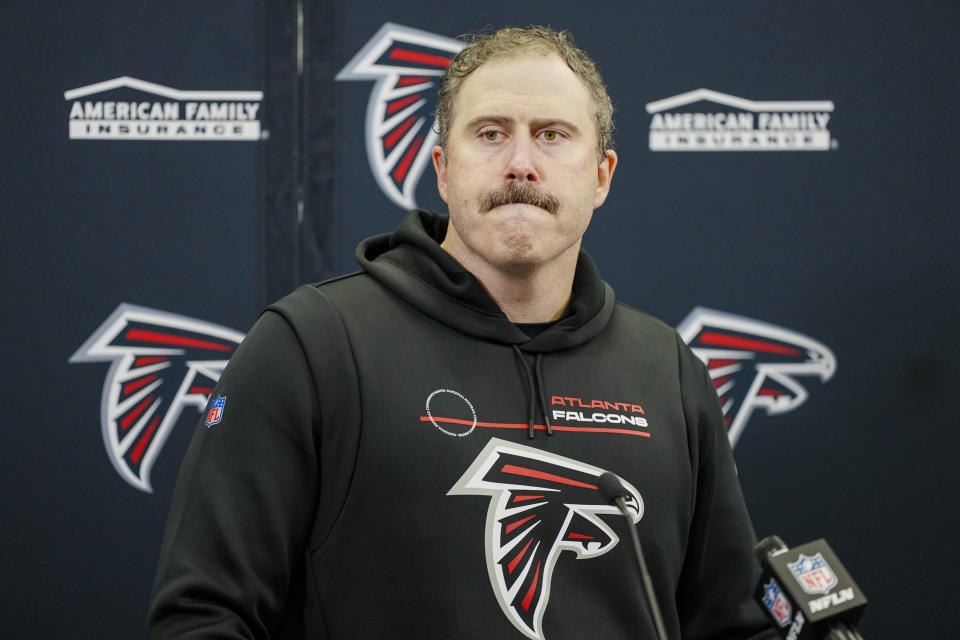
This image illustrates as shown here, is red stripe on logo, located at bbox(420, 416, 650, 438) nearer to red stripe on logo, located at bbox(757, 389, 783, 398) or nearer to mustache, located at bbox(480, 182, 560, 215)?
mustache, located at bbox(480, 182, 560, 215)

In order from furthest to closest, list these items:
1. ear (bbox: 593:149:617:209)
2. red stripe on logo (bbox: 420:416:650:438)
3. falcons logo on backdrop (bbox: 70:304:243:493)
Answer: falcons logo on backdrop (bbox: 70:304:243:493) < ear (bbox: 593:149:617:209) < red stripe on logo (bbox: 420:416:650:438)

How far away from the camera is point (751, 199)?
217 centimetres

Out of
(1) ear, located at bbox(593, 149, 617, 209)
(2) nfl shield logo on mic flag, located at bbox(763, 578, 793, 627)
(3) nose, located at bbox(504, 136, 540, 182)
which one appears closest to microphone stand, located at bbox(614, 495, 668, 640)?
(2) nfl shield logo on mic flag, located at bbox(763, 578, 793, 627)

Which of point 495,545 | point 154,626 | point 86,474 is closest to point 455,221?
point 495,545

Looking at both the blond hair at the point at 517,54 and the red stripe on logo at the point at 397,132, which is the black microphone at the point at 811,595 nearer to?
the blond hair at the point at 517,54

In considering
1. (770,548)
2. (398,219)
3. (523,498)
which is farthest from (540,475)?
(398,219)

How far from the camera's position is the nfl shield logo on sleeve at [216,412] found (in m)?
1.10

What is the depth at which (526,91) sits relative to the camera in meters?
1.26

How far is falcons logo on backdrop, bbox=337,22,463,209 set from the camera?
214cm

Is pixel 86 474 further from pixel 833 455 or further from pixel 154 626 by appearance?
pixel 833 455

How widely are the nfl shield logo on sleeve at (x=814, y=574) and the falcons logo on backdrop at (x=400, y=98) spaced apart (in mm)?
1461

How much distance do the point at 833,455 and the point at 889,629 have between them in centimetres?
40

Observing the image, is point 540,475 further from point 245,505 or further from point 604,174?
point 604,174

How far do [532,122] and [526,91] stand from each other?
4cm
